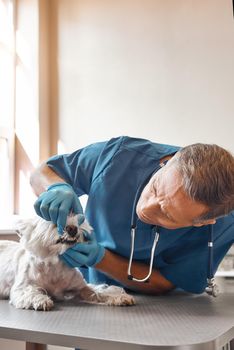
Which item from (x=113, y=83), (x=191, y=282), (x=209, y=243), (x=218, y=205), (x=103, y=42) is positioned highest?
(x=103, y=42)

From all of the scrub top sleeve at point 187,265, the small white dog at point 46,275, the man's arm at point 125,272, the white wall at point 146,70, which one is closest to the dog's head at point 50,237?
the small white dog at point 46,275

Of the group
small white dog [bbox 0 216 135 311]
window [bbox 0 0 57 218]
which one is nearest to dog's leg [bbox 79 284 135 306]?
small white dog [bbox 0 216 135 311]

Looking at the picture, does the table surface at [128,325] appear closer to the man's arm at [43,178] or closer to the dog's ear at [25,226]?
the dog's ear at [25,226]

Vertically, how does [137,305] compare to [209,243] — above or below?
below

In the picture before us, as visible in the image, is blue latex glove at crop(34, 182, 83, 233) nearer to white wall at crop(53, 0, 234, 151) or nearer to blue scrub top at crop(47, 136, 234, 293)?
blue scrub top at crop(47, 136, 234, 293)

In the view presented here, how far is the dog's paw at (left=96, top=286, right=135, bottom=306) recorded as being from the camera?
0.93 meters

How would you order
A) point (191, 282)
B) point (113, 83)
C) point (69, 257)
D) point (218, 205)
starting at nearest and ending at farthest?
point (218, 205) → point (69, 257) → point (191, 282) → point (113, 83)

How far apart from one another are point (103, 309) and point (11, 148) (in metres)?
1.68

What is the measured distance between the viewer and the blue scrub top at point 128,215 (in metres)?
1.05

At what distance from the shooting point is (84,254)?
37.5 inches

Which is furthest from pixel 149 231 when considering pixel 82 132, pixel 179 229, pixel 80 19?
pixel 80 19

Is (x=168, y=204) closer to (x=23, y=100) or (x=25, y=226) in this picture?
(x=25, y=226)

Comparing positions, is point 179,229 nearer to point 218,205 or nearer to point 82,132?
point 218,205

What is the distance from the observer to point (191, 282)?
41.8 inches
